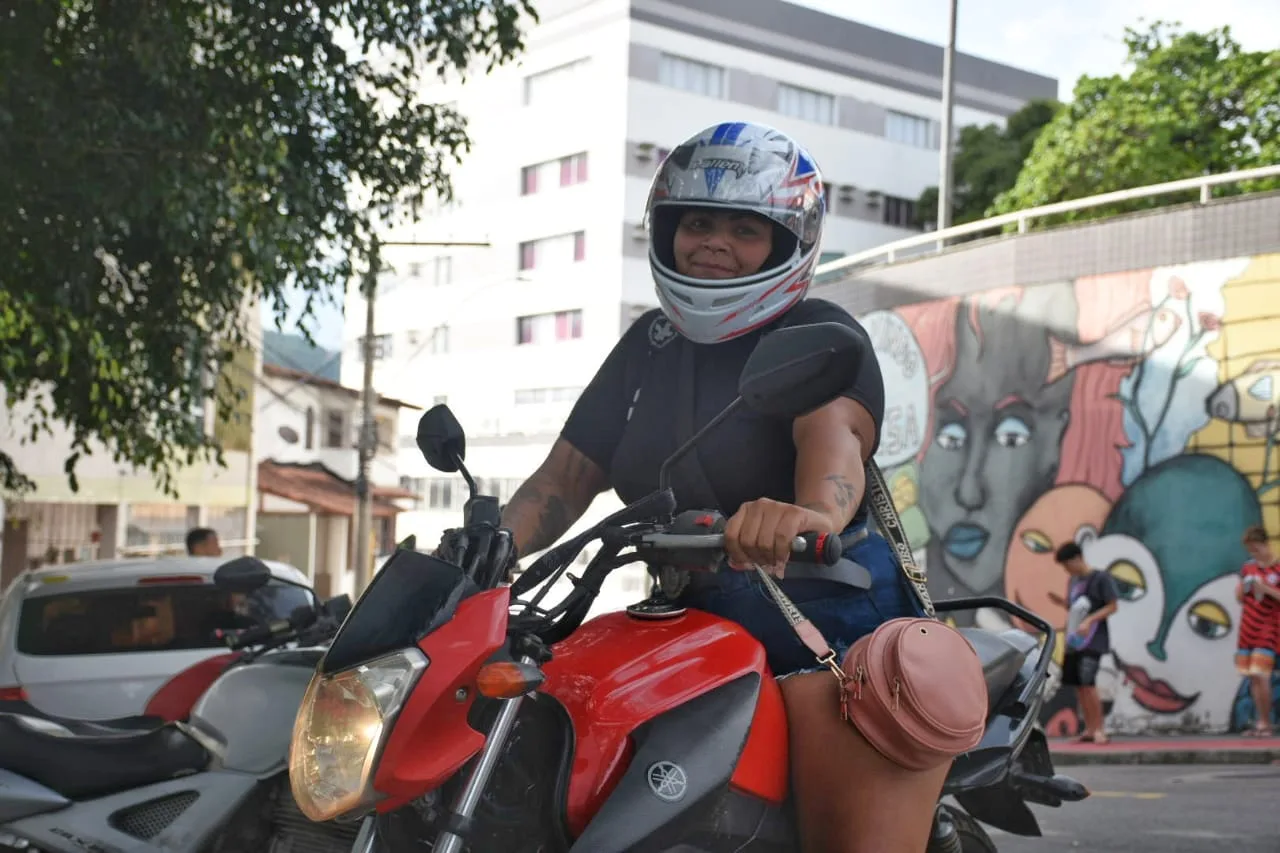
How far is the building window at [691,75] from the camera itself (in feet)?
166

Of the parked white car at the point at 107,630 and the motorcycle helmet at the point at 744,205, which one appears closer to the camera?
the motorcycle helmet at the point at 744,205

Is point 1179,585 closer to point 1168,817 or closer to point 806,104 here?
point 1168,817

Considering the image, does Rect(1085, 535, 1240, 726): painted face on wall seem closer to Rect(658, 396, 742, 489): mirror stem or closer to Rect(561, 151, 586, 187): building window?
Rect(658, 396, 742, 489): mirror stem

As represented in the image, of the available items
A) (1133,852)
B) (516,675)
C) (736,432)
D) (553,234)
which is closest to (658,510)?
(516,675)

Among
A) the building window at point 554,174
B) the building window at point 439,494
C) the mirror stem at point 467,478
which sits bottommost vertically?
the building window at point 439,494

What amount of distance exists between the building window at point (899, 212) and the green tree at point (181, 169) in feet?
151

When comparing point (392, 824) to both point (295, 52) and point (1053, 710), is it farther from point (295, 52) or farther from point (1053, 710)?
point (1053, 710)

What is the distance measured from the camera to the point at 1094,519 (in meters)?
15.4

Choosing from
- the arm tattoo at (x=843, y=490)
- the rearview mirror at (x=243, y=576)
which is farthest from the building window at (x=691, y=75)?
the arm tattoo at (x=843, y=490)

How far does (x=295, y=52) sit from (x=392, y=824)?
852cm

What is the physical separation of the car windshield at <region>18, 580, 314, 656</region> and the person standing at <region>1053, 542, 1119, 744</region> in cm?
771

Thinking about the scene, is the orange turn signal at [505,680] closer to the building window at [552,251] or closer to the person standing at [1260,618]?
the person standing at [1260,618]

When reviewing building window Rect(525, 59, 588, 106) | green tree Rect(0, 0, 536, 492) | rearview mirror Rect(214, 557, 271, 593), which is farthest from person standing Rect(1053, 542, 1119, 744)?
building window Rect(525, 59, 588, 106)

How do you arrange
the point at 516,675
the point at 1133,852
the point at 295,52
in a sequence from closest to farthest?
the point at 516,675, the point at 1133,852, the point at 295,52
